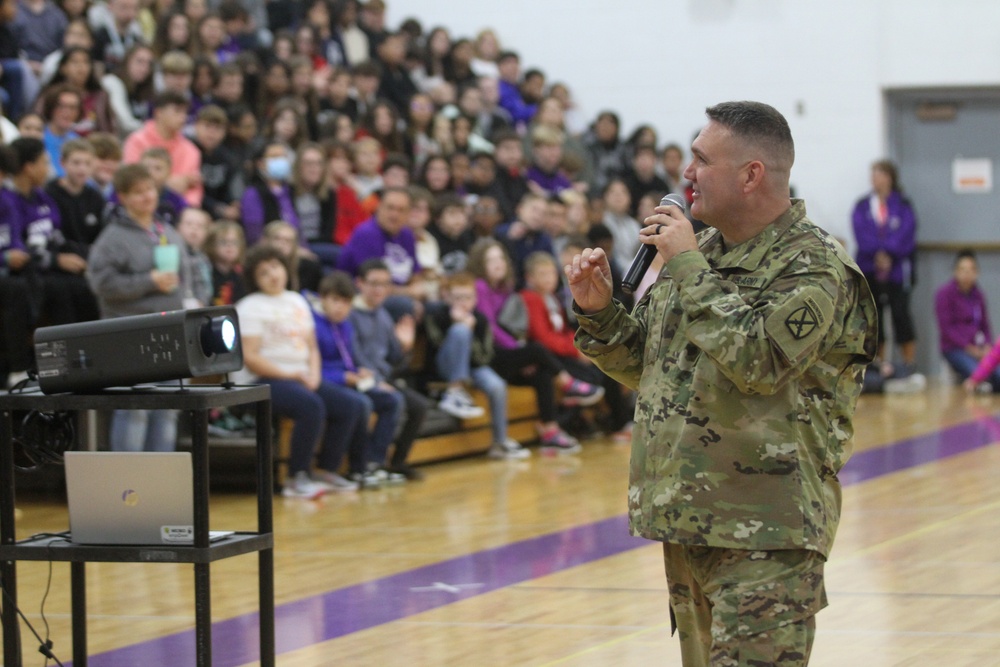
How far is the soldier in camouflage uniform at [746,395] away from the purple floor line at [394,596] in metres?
2.18

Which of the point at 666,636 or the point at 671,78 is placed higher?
the point at 671,78

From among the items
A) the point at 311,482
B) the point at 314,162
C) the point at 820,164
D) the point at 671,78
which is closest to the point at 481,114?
the point at 671,78

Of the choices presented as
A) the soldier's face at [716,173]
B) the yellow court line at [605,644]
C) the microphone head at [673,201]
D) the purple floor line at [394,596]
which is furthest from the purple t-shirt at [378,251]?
the soldier's face at [716,173]

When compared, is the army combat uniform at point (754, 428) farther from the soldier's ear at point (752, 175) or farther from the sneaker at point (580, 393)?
the sneaker at point (580, 393)

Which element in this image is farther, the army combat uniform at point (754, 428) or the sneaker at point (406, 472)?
the sneaker at point (406, 472)

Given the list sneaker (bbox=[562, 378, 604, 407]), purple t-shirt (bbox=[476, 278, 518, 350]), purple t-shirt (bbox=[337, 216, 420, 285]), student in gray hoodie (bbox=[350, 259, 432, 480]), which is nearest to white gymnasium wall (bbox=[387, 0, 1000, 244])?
sneaker (bbox=[562, 378, 604, 407])

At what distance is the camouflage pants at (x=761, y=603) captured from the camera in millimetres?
2973

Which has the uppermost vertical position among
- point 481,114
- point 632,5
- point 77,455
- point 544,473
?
point 632,5

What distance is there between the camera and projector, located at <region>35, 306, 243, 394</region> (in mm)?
3582

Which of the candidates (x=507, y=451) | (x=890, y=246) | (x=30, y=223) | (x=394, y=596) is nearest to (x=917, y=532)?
(x=394, y=596)

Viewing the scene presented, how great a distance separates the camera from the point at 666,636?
495cm

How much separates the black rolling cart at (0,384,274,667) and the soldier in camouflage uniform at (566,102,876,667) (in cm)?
102

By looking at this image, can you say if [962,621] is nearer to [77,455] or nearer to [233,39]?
[77,455]

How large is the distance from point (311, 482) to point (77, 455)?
180 inches
